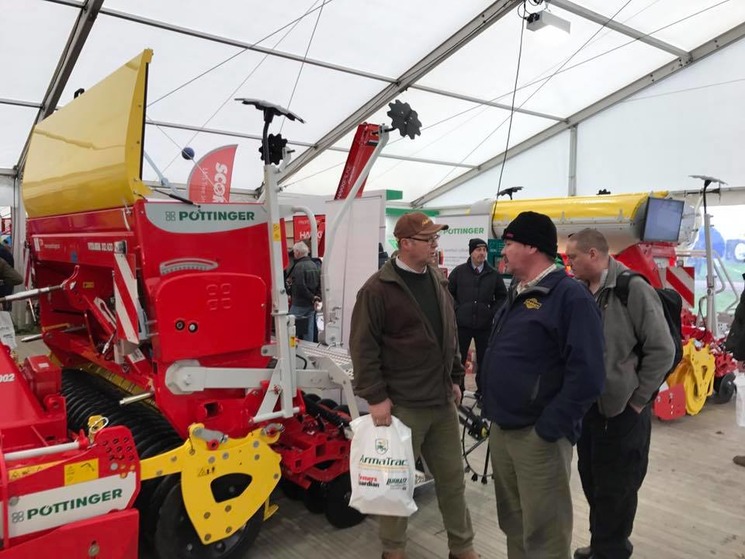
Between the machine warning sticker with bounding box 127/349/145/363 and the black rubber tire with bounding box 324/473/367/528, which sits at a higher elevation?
the machine warning sticker with bounding box 127/349/145/363

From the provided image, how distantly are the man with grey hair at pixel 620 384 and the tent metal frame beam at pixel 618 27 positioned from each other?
628 cm

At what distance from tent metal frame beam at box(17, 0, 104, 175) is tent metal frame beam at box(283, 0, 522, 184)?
279cm

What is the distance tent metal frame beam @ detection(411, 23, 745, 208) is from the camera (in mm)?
8969

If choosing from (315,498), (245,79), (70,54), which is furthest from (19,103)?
(315,498)

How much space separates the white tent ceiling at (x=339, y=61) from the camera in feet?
22.3

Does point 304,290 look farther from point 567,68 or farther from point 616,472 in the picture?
point 567,68

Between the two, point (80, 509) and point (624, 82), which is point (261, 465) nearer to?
point (80, 509)

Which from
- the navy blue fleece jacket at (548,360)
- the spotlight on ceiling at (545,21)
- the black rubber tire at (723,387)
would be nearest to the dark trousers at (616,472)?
the navy blue fleece jacket at (548,360)

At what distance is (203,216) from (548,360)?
1582 millimetres

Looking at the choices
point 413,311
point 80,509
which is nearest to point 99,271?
point 80,509

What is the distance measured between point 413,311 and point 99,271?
1.90 metres

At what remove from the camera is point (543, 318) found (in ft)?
6.65

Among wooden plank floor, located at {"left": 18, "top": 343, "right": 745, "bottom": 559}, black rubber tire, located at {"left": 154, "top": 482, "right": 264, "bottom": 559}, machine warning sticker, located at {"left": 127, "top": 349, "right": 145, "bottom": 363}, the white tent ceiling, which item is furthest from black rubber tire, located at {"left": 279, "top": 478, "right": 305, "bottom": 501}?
the white tent ceiling

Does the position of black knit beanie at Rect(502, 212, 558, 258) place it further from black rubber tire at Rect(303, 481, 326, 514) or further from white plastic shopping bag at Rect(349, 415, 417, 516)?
black rubber tire at Rect(303, 481, 326, 514)
